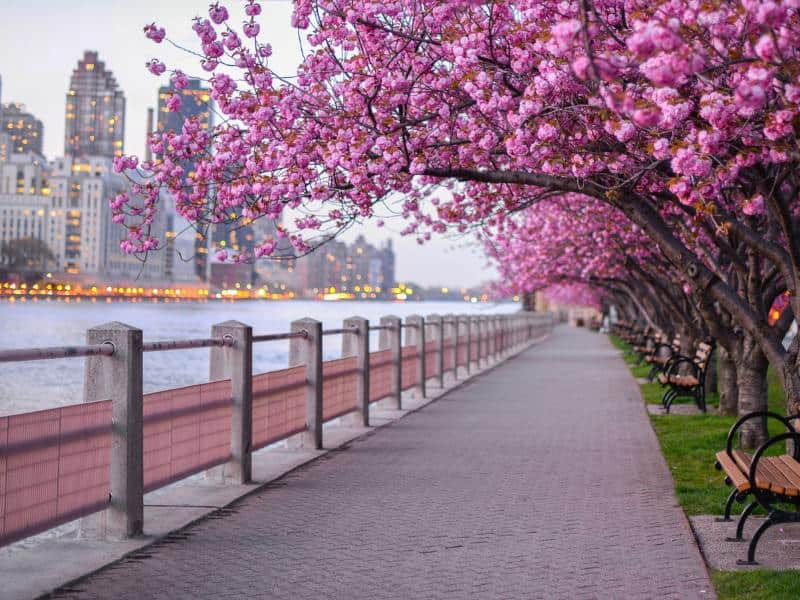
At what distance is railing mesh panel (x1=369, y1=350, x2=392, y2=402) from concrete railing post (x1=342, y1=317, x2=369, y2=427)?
2.98 feet

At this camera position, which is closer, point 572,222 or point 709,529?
point 709,529

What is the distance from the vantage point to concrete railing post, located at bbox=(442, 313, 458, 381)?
985 inches

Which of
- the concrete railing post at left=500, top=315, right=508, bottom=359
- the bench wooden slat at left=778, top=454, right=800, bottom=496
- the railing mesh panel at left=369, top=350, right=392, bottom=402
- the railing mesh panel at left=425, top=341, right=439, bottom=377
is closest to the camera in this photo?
the bench wooden slat at left=778, top=454, right=800, bottom=496

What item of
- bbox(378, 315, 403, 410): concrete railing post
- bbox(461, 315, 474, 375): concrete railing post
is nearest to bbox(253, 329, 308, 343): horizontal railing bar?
bbox(378, 315, 403, 410): concrete railing post

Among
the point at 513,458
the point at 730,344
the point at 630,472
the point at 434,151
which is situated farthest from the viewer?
the point at 730,344

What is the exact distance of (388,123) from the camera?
9.19 meters

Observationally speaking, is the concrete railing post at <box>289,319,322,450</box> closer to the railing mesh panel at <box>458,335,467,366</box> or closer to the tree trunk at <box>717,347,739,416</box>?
the tree trunk at <box>717,347,739,416</box>

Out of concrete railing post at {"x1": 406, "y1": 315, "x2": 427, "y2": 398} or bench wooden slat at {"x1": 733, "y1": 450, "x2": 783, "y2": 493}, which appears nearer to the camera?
bench wooden slat at {"x1": 733, "y1": 450, "x2": 783, "y2": 493}

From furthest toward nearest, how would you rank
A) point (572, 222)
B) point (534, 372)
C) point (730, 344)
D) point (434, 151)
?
point (534, 372), point (572, 222), point (730, 344), point (434, 151)

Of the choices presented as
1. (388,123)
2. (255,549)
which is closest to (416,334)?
(388,123)

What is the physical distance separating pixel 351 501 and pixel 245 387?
145 cm

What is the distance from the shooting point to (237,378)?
9.81 metres

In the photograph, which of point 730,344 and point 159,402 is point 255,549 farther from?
point 730,344

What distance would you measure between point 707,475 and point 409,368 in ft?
30.5
